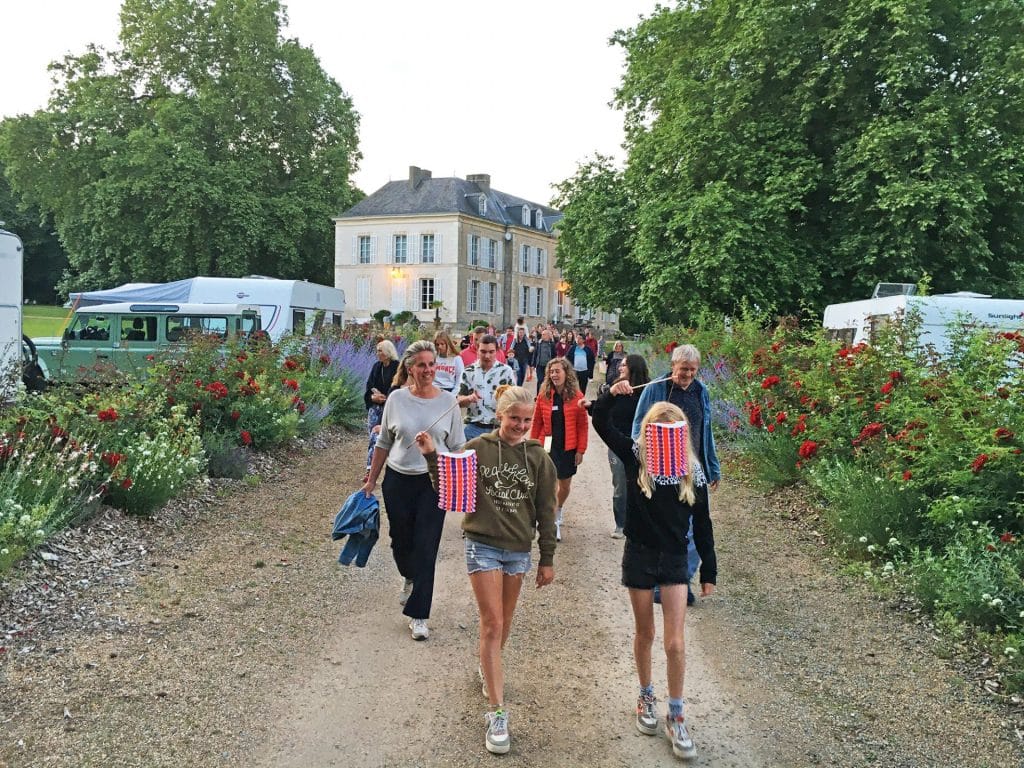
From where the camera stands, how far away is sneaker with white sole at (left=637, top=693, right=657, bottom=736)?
379cm

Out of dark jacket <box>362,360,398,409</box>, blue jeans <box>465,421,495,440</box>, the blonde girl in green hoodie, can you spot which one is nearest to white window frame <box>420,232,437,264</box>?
dark jacket <box>362,360,398,409</box>

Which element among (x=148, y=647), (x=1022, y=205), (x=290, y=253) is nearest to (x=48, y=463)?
(x=148, y=647)

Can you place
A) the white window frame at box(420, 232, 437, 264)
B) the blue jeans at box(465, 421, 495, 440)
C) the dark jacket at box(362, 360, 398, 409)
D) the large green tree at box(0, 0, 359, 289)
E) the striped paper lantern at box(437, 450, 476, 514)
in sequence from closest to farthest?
the striped paper lantern at box(437, 450, 476, 514), the blue jeans at box(465, 421, 495, 440), the dark jacket at box(362, 360, 398, 409), the large green tree at box(0, 0, 359, 289), the white window frame at box(420, 232, 437, 264)

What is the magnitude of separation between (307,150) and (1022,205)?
31437 millimetres

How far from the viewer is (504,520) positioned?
3840mm

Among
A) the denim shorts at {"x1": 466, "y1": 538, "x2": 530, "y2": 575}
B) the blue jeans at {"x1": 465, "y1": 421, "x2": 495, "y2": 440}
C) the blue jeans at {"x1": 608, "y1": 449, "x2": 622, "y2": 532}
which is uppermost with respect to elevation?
the blue jeans at {"x1": 465, "y1": 421, "x2": 495, "y2": 440}

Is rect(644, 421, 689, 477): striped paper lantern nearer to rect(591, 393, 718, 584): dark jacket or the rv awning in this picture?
rect(591, 393, 718, 584): dark jacket

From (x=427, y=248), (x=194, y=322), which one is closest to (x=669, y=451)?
(x=194, y=322)

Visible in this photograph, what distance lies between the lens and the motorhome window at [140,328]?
17.5m

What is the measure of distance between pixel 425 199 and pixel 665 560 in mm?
51139

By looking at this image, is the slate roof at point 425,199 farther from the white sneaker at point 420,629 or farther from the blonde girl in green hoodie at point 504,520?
the blonde girl in green hoodie at point 504,520

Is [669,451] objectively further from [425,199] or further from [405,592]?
[425,199]

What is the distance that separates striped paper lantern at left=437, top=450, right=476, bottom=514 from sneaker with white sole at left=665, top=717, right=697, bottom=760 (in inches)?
55.2

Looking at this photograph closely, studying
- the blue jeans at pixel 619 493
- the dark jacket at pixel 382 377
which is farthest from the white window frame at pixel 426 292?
the blue jeans at pixel 619 493
